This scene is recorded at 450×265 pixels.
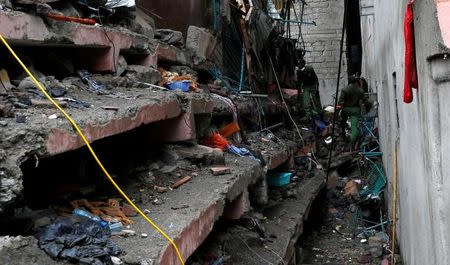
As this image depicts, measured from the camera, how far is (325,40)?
1991 cm

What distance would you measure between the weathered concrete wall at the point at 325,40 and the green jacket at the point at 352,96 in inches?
279

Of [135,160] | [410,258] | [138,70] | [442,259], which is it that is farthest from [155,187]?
[410,258]

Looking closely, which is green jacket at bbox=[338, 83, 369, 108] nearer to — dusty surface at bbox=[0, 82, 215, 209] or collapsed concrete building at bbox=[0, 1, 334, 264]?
collapsed concrete building at bbox=[0, 1, 334, 264]

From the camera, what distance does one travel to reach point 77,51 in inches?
192

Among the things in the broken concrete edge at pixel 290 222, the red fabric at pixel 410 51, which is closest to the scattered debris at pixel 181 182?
the broken concrete edge at pixel 290 222

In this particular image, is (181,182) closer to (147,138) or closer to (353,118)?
(147,138)

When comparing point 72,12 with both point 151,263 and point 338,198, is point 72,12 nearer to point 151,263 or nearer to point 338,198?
point 151,263

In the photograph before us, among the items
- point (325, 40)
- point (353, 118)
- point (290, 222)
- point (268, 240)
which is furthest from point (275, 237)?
point (325, 40)

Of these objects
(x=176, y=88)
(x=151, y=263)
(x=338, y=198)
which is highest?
(x=176, y=88)

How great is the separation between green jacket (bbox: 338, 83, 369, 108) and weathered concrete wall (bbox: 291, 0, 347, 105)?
7.09 metres

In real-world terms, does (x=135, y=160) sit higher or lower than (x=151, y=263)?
higher

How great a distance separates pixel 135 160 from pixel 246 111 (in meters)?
3.50

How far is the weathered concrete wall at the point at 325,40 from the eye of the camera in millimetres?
19828

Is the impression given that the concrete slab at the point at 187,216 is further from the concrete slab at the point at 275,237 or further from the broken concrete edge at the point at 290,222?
the broken concrete edge at the point at 290,222
